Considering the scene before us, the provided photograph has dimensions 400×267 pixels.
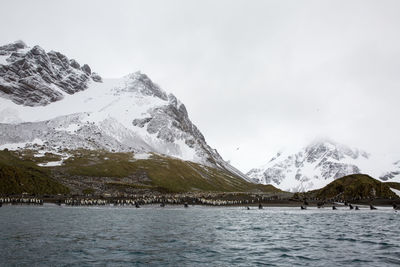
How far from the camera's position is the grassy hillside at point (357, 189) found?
460 feet

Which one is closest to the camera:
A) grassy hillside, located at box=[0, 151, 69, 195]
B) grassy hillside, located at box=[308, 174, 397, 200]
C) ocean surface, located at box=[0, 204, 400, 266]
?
ocean surface, located at box=[0, 204, 400, 266]

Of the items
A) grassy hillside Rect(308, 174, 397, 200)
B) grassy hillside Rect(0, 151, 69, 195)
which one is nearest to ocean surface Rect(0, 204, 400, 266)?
grassy hillside Rect(308, 174, 397, 200)

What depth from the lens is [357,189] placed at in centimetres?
14562

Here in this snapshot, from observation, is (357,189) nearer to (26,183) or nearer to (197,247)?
(197,247)

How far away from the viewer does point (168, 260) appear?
27656mm

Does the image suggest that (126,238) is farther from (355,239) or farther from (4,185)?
(4,185)

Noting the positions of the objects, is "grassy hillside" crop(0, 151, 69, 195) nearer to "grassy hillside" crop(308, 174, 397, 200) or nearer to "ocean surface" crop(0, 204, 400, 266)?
"ocean surface" crop(0, 204, 400, 266)

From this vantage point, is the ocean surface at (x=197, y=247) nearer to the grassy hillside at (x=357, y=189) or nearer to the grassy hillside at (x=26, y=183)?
the grassy hillside at (x=357, y=189)

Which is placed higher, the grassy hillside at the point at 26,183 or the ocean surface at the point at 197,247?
the grassy hillside at the point at 26,183

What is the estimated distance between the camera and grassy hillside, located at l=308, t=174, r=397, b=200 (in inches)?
5517

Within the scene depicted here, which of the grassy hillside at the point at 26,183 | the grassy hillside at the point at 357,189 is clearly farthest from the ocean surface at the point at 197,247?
the grassy hillside at the point at 26,183

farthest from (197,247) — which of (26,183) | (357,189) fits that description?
(26,183)

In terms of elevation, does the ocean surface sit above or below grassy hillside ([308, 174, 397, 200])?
below

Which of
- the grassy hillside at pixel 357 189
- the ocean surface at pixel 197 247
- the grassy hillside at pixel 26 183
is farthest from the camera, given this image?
the grassy hillside at pixel 26 183
